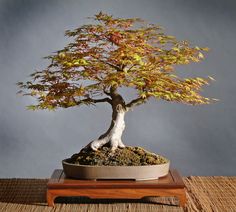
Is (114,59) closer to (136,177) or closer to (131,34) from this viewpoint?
(131,34)

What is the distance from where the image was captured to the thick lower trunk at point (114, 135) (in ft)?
16.8

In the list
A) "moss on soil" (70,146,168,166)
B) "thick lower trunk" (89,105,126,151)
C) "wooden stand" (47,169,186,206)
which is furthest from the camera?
"thick lower trunk" (89,105,126,151)

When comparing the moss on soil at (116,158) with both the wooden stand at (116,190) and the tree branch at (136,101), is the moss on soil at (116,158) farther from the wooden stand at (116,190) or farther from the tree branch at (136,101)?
the tree branch at (136,101)

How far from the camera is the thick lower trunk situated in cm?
511

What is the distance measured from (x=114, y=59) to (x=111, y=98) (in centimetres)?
44

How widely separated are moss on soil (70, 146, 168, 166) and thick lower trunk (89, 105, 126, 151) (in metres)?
0.05

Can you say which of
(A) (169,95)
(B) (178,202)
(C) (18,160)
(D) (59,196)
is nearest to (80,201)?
(D) (59,196)

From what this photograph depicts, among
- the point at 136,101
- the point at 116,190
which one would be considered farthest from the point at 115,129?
the point at 116,190

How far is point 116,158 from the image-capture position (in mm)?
4930

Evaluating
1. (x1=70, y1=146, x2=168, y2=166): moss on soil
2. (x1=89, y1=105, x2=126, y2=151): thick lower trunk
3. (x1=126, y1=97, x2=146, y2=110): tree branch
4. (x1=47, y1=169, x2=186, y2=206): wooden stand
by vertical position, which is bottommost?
(x1=47, y1=169, x2=186, y2=206): wooden stand

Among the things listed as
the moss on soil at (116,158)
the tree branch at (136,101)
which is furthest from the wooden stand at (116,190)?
the tree branch at (136,101)

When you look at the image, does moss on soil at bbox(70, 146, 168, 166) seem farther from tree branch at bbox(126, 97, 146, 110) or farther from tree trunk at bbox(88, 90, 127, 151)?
tree branch at bbox(126, 97, 146, 110)

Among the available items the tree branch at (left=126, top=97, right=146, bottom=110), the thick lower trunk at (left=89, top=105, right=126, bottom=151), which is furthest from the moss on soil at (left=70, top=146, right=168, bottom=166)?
the tree branch at (left=126, top=97, right=146, bottom=110)

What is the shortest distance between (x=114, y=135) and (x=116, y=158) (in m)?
0.27
